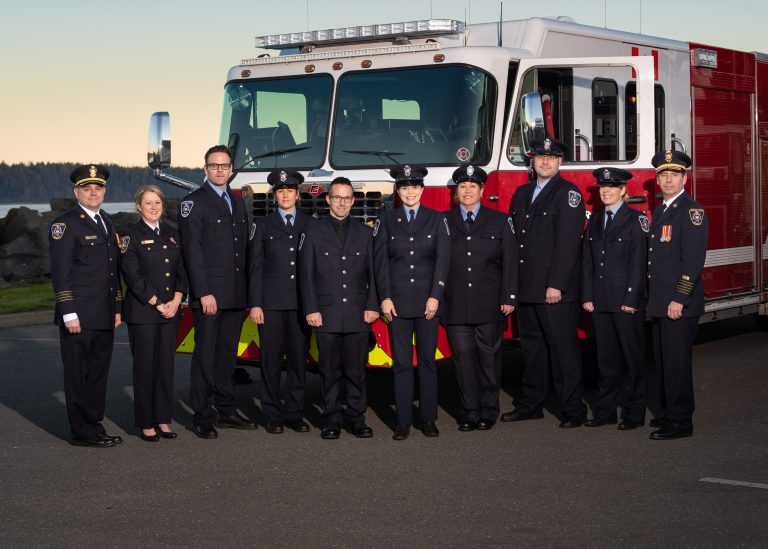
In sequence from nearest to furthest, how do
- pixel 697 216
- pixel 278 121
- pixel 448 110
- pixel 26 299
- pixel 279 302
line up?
pixel 697 216 < pixel 279 302 < pixel 448 110 < pixel 278 121 < pixel 26 299

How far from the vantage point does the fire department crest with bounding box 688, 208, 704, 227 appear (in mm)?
8164

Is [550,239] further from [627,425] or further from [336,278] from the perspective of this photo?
[336,278]

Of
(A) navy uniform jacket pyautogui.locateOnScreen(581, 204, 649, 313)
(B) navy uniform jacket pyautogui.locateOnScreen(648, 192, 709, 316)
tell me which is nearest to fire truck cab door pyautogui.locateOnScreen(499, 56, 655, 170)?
(A) navy uniform jacket pyautogui.locateOnScreen(581, 204, 649, 313)

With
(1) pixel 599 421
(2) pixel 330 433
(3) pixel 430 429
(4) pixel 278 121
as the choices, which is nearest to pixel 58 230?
(2) pixel 330 433

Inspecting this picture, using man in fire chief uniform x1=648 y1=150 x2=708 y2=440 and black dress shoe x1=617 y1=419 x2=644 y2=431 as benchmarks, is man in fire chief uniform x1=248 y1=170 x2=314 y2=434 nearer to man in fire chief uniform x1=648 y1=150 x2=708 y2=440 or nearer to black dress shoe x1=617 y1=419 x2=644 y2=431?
black dress shoe x1=617 y1=419 x2=644 y2=431

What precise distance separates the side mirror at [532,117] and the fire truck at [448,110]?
11 millimetres

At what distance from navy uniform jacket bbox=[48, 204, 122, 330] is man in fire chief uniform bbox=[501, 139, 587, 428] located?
2.90m

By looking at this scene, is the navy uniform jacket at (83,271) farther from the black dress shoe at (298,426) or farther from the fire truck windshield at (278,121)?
the fire truck windshield at (278,121)

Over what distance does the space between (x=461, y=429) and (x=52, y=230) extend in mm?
3092

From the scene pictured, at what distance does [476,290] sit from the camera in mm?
8562

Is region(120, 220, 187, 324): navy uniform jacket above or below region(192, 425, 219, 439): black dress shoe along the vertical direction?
above

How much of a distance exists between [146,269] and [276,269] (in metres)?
0.90

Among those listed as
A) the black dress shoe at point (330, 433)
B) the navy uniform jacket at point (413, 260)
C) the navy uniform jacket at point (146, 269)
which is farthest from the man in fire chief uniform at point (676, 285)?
the navy uniform jacket at point (146, 269)

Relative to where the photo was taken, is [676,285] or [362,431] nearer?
[676,285]
